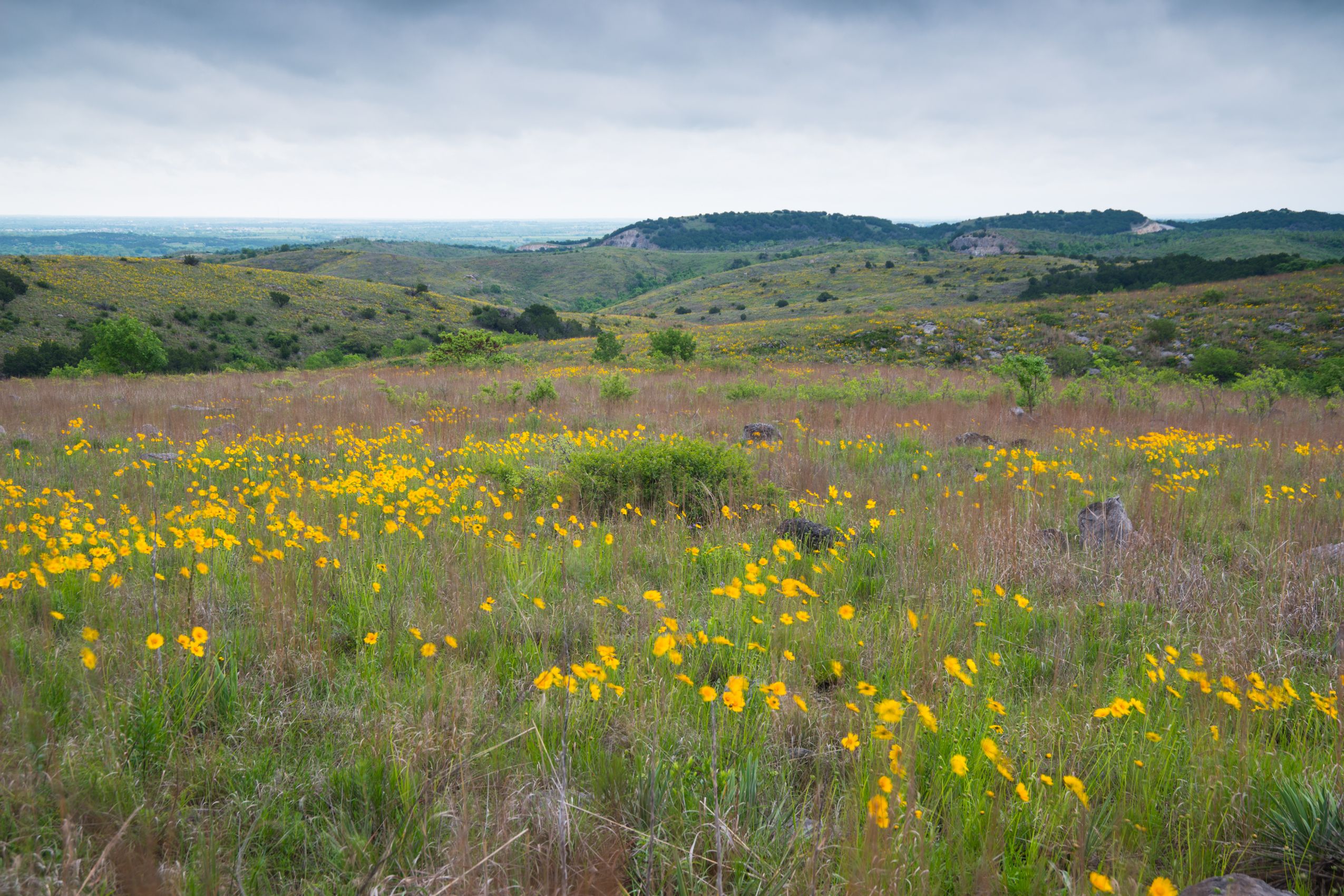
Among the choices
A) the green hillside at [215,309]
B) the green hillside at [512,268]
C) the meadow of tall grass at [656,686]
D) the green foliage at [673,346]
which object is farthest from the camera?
the green hillside at [512,268]

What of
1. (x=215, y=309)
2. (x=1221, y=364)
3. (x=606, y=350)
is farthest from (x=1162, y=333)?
(x=215, y=309)

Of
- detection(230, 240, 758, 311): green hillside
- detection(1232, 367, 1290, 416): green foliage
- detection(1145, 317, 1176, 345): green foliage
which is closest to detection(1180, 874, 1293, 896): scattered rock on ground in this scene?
detection(1232, 367, 1290, 416): green foliage

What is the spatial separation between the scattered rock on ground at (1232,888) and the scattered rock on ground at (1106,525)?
3108mm

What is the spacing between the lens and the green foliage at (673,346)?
2395 centimetres

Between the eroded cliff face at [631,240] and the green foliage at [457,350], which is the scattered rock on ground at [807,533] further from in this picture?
the eroded cliff face at [631,240]

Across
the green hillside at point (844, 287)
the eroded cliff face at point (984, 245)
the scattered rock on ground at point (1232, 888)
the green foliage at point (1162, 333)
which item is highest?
the eroded cliff face at point (984, 245)

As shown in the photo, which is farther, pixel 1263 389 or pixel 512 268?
pixel 512 268

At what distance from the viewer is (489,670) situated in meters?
2.70

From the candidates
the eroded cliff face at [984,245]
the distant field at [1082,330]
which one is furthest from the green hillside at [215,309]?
the eroded cliff face at [984,245]

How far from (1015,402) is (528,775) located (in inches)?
525

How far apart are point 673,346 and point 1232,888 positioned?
2296 centimetres

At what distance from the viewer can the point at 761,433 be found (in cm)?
891

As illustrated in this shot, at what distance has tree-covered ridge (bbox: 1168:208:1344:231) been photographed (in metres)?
134

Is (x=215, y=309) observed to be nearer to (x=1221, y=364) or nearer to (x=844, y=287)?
(x=844, y=287)
